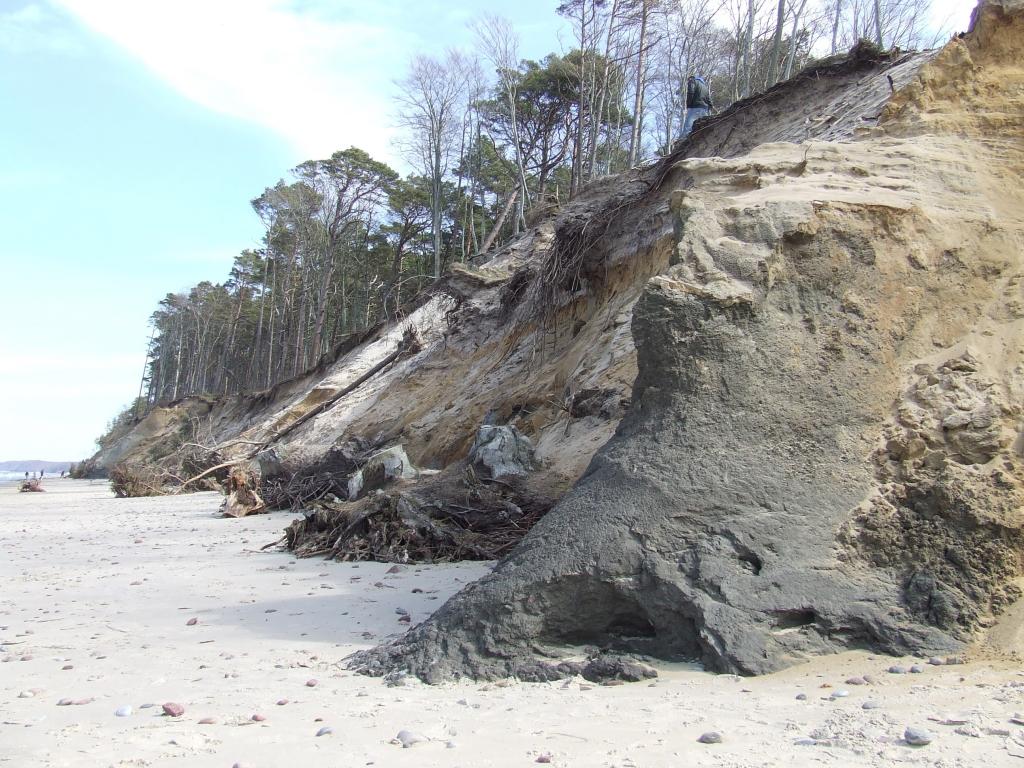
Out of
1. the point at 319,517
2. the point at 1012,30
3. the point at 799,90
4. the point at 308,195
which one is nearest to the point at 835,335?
the point at 1012,30

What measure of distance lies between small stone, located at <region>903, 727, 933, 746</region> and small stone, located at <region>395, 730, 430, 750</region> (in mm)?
1463

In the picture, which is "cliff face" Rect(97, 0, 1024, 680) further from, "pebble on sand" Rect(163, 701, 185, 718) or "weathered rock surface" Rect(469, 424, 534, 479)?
"weathered rock surface" Rect(469, 424, 534, 479)

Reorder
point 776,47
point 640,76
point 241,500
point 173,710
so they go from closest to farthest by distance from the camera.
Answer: point 173,710, point 241,500, point 776,47, point 640,76

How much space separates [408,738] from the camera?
2.51 meters

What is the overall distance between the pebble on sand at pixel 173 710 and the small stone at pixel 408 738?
2.76ft

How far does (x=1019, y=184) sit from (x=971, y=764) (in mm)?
3442

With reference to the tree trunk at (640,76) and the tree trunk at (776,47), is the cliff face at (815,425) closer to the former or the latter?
the tree trunk at (776,47)

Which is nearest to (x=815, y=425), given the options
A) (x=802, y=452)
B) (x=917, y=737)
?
(x=802, y=452)

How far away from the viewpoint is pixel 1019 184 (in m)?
4.39

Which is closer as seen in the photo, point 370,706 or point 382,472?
point 370,706

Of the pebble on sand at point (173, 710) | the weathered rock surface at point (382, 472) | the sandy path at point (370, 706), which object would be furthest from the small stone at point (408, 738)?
the weathered rock surface at point (382, 472)

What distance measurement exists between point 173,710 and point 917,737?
244 centimetres

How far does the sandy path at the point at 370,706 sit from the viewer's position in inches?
93.4

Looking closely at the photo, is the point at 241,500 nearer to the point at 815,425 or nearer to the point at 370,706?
the point at 370,706
